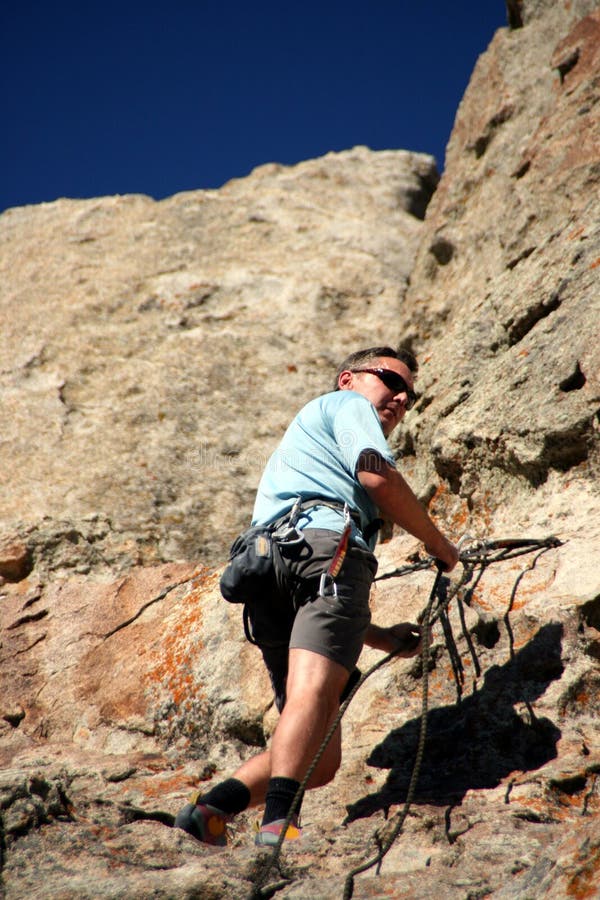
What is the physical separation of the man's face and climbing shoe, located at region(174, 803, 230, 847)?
1.82 m

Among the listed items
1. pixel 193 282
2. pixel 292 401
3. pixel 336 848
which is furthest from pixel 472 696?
pixel 193 282

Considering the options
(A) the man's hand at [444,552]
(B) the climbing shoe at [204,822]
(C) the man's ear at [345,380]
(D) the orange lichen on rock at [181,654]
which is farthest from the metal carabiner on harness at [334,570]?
(D) the orange lichen on rock at [181,654]

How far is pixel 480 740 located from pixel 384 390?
169 centimetres

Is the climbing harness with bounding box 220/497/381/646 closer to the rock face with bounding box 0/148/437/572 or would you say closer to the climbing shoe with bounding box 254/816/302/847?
the climbing shoe with bounding box 254/816/302/847

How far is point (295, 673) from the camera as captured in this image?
10.3 ft

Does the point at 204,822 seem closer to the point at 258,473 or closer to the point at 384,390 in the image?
the point at 384,390

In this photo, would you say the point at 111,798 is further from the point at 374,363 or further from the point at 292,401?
the point at 292,401

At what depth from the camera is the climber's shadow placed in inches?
139

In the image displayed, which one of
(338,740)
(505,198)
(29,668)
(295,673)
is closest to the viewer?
(295,673)

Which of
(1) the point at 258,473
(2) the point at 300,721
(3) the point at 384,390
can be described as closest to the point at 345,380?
(3) the point at 384,390

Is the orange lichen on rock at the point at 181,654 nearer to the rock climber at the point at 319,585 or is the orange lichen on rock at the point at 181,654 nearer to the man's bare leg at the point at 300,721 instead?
the rock climber at the point at 319,585

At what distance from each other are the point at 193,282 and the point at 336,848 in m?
6.82

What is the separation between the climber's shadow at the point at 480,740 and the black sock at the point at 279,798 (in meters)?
0.71

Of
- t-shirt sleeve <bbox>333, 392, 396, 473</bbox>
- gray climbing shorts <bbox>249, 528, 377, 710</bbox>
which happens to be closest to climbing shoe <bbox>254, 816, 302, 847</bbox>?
gray climbing shorts <bbox>249, 528, 377, 710</bbox>
